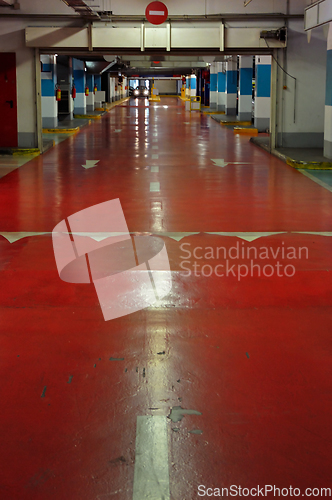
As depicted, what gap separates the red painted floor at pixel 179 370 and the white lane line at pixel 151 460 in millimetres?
42

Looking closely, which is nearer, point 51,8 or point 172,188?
point 172,188

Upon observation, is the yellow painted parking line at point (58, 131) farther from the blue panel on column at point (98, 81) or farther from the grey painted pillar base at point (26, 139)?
the blue panel on column at point (98, 81)

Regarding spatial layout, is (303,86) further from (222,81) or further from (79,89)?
(222,81)

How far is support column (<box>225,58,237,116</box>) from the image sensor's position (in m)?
28.9

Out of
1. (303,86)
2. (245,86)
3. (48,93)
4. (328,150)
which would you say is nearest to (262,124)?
(245,86)

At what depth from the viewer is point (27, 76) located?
13938 millimetres

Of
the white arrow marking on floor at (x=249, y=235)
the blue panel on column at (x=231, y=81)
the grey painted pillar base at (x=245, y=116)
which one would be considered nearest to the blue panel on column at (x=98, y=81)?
the blue panel on column at (x=231, y=81)

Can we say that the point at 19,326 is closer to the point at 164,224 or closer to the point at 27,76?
the point at 164,224

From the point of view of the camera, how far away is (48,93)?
21.4 m

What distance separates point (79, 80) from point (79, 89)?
1.97 ft

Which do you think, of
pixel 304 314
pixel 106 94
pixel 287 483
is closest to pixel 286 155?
pixel 304 314

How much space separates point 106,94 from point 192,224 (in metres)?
39.8
